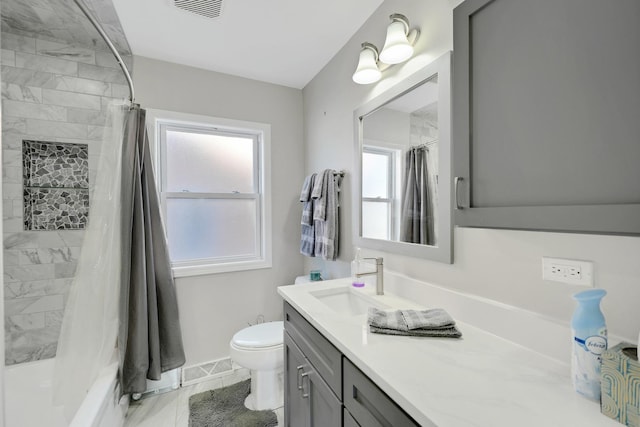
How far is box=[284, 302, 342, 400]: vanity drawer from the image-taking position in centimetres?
93

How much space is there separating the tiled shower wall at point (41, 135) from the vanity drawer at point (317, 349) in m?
1.38

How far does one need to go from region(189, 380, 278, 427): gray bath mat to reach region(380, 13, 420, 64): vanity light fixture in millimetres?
2220

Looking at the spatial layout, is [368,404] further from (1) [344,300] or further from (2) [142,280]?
(2) [142,280]

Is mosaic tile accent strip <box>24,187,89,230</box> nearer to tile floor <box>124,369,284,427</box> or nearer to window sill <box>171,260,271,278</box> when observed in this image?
window sill <box>171,260,271,278</box>

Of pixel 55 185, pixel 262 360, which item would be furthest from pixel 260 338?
pixel 55 185

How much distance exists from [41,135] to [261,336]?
182 cm

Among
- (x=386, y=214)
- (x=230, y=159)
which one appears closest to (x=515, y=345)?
(x=386, y=214)

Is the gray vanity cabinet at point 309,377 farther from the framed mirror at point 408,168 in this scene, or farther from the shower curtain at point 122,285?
the shower curtain at point 122,285

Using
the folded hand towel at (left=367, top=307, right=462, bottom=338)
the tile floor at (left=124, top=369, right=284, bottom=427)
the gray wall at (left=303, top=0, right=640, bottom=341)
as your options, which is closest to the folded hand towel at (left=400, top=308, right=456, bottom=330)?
the folded hand towel at (left=367, top=307, right=462, bottom=338)

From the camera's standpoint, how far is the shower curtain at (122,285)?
1.26m

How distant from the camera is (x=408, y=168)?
136cm

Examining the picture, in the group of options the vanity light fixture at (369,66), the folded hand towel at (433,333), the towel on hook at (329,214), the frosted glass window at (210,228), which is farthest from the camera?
the frosted glass window at (210,228)

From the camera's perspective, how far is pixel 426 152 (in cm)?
125

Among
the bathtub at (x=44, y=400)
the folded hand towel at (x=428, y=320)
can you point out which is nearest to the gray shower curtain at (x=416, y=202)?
the folded hand towel at (x=428, y=320)
